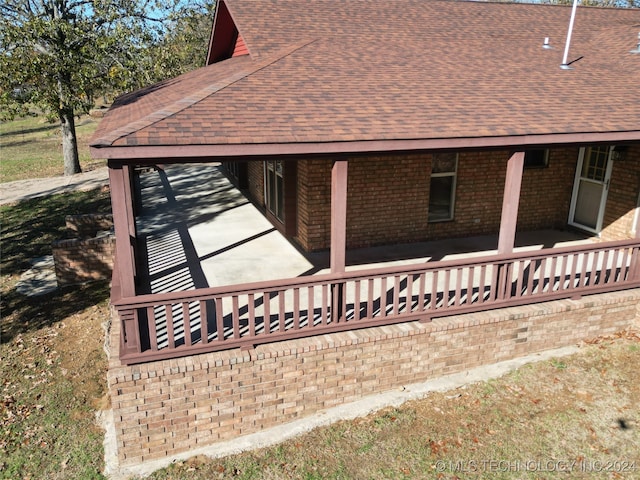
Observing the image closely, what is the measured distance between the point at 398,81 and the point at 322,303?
12.5ft

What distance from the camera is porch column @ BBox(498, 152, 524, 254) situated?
711 cm

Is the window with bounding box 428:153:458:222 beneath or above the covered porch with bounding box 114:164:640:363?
above

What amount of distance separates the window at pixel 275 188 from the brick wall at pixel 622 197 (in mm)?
6509

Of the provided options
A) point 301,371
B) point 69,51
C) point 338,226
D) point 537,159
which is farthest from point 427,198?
point 69,51

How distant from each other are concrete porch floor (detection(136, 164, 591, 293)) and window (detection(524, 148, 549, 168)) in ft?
4.74

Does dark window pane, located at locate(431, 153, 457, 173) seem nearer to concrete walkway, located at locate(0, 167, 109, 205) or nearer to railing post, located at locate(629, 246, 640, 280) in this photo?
railing post, located at locate(629, 246, 640, 280)

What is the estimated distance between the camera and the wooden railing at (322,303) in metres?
5.97

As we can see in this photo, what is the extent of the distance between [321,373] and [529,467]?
102 inches

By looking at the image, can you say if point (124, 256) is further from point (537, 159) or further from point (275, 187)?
point (537, 159)

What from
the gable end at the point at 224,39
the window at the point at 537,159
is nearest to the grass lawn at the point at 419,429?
the window at the point at 537,159

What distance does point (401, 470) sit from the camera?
5.65 meters

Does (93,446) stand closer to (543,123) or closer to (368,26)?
(543,123)

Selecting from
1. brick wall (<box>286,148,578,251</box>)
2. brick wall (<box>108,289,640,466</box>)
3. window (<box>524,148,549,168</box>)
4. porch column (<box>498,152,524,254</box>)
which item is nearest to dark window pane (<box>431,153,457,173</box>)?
brick wall (<box>286,148,578,251</box>)

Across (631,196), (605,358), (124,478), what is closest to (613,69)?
(631,196)
